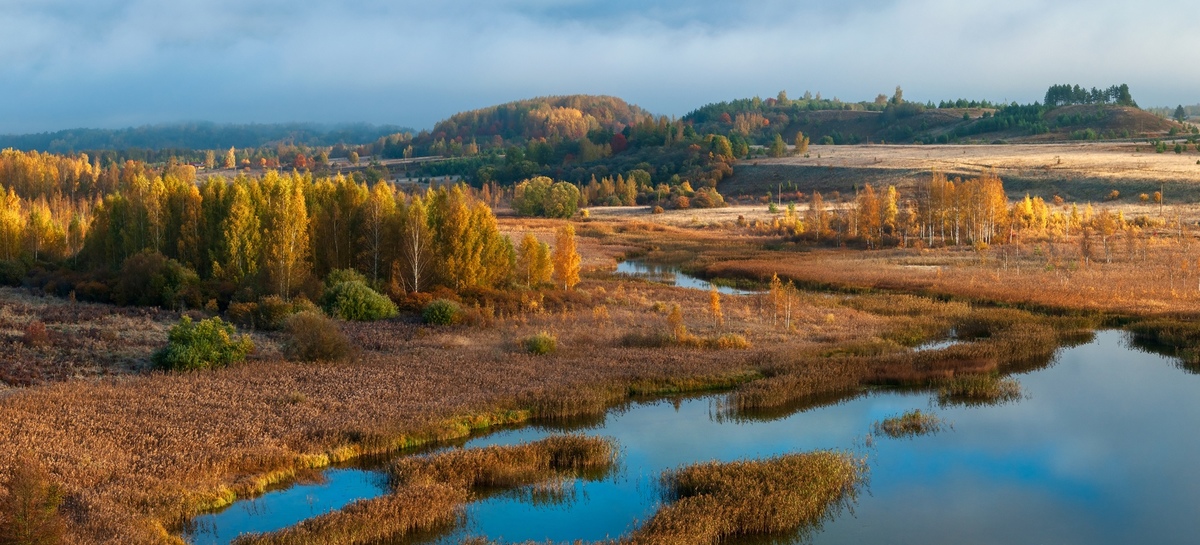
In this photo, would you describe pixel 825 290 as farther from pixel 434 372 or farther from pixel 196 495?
pixel 196 495

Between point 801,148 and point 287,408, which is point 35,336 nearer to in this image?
point 287,408

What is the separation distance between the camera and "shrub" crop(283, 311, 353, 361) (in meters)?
27.1

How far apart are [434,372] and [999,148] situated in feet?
381

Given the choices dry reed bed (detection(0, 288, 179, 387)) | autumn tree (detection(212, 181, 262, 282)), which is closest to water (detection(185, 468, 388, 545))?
dry reed bed (detection(0, 288, 179, 387))

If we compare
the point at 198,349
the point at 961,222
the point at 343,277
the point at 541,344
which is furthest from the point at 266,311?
the point at 961,222

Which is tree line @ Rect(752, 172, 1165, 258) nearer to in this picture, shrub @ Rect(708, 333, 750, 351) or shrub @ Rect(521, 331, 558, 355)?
shrub @ Rect(708, 333, 750, 351)

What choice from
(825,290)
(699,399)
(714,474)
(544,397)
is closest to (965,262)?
(825,290)

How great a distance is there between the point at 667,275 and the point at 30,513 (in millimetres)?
45782

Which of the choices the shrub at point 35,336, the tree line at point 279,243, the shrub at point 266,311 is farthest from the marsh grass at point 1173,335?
the shrub at point 35,336

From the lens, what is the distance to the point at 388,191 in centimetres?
4462

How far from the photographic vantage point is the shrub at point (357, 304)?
35469 mm

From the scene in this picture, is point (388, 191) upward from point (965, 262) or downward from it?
upward

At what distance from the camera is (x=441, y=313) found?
3425 cm

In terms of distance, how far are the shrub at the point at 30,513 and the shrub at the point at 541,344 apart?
16.1m
